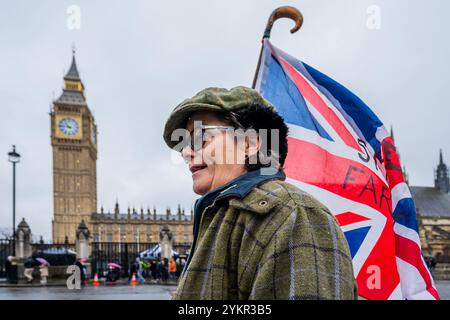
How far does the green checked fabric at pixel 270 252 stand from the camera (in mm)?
960

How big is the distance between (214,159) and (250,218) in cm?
30

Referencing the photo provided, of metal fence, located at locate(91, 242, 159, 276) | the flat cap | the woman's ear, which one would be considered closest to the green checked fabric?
the woman's ear

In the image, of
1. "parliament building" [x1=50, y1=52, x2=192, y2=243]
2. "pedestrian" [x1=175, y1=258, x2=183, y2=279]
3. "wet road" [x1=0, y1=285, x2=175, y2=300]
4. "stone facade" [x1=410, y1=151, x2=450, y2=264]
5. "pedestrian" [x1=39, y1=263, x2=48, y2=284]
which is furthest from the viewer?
"parliament building" [x1=50, y1=52, x2=192, y2=243]

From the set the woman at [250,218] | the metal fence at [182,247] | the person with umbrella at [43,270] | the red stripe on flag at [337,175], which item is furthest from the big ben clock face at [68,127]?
the woman at [250,218]

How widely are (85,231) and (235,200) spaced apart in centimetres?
2158

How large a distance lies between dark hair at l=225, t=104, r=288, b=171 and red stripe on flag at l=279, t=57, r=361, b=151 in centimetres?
202

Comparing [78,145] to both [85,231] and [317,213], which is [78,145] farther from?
[317,213]

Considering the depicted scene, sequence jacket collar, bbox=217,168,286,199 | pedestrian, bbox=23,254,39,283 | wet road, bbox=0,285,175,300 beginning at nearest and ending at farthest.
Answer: jacket collar, bbox=217,168,286,199, wet road, bbox=0,285,175,300, pedestrian, bbox=23,254,39,283

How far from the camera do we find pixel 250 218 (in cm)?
105

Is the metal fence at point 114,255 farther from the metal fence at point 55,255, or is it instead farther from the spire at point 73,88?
the spire at point 73,88

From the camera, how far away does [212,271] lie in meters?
1.07

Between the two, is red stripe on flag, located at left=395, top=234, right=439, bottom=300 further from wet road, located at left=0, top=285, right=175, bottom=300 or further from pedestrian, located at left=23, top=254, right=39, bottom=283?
pedestrian, located at left=23, top=254, right=39, bottom=283

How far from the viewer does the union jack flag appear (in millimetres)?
2844
